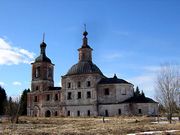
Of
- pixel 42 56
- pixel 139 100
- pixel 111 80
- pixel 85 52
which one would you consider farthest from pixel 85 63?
pixel 139 100

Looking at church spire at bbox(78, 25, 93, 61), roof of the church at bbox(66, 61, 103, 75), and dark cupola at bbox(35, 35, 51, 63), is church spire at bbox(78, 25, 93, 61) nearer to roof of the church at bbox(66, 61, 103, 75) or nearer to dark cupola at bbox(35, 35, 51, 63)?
roof of the church at bbox(66, 61, 103, 75)

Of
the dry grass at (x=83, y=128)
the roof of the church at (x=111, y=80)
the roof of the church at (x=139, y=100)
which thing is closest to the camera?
the dry grass at (x=83, y=128)

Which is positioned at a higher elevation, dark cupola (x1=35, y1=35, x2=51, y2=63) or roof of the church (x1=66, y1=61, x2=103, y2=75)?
dark cupola (x1=35, y1=35, x2=51, y2=63)

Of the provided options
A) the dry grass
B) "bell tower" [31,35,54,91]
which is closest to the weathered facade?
"bell tower" [31,35,54,91]

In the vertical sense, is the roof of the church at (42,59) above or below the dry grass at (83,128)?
above

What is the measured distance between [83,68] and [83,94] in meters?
4.99

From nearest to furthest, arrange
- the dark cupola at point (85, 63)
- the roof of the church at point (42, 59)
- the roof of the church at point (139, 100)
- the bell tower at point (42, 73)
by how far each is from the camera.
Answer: the roof of the church at point (139, 100)
the dark cupola at point (85, 63)
the bell tower at point (42, 73)
the roof of the church at point (42, 59)

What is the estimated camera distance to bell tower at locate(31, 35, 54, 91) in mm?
69988

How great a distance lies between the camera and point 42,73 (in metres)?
70.4

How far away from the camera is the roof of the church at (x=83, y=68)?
65.2 metres

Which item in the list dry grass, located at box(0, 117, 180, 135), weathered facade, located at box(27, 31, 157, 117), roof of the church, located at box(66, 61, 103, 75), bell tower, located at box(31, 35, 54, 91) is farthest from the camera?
bell tower, located at box(31, 35, 54, 91)

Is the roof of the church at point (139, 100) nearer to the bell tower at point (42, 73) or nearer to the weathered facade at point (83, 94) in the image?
the weathered facade at point (83, 94)

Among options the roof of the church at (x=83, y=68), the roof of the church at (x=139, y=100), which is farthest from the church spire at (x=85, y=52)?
the roof of the church at (x=139, y=100)

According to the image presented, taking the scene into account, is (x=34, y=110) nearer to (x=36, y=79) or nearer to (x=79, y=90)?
(x=36, y=79)
